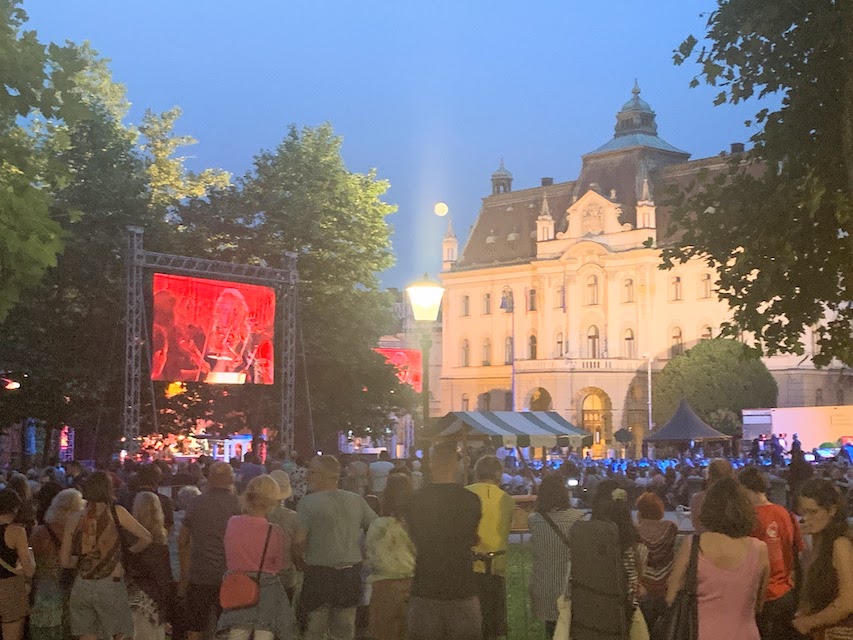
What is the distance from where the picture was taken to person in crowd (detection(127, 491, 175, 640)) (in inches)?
389

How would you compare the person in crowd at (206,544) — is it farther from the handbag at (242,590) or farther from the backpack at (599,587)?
the backpack at (599,587)

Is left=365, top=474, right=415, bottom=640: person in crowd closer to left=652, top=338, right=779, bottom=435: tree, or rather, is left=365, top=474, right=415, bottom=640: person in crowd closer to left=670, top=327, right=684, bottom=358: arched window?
left=652, top=338, right=779, bottom=435: tree

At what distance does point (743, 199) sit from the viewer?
682 inches

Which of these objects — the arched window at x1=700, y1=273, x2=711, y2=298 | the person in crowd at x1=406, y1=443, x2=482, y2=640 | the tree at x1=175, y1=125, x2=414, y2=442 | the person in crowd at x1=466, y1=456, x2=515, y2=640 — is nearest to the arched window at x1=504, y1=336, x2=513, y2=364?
the arched window at x1=700, y1=273, x2=711, y2=298

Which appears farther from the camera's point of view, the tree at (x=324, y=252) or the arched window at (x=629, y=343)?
the arched window at (x=629, y=343)

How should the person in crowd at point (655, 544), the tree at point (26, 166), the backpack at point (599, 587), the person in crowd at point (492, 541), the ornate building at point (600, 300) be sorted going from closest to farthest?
1. the backpack at point (599, 587)
2. the person in crowd at point (655, 544)
3. the person in crowd at point (492, 541)
4. the tree at point (26, 166)
5. the ornate building at point (600, 300)

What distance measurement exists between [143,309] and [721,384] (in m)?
46.1

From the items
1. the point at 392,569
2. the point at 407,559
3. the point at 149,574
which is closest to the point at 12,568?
the point at 149,574

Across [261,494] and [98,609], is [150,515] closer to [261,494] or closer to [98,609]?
[98,609]

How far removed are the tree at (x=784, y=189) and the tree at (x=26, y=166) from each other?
7.94 m

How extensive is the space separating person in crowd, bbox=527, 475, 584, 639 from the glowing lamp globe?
774 cm

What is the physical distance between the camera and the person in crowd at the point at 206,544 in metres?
10.3

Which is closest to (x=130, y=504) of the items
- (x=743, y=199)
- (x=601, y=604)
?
(x=601, y=604)

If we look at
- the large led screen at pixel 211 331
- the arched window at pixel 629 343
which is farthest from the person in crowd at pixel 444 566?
the arched window at pixel 629 343
